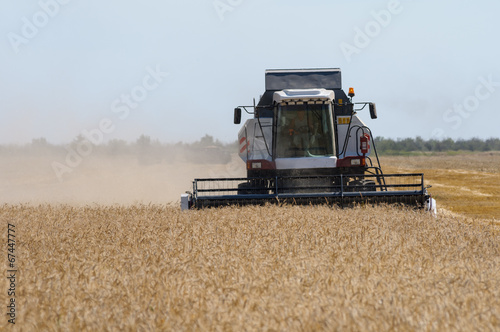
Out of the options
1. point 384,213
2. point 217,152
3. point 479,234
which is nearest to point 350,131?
point 384,213

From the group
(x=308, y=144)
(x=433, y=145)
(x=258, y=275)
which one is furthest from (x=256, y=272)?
(x=433, y=145)

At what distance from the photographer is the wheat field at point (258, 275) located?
3989 millimetres

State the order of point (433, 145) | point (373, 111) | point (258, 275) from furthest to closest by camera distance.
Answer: point (433, 145) < point (373, 111) < point (258, 275)

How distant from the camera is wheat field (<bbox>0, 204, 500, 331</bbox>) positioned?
3.99 meters

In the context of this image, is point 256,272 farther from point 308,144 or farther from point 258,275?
point 308,144

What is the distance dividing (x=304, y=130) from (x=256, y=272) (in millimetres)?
7408

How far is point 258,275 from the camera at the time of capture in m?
5.26

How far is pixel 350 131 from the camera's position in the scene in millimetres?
12742

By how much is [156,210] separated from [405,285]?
22.3 feet

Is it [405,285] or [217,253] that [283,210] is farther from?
[405,285]

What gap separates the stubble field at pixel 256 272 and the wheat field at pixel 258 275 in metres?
0.01

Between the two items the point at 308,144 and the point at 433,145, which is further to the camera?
the point at 433,145

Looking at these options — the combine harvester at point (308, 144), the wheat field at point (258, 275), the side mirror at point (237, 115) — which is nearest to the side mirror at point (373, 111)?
the combine harvester at point (308, 144)

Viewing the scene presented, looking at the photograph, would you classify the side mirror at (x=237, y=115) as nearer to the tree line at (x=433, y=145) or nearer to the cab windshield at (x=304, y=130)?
the cab windshield at (x=304, y=130)
